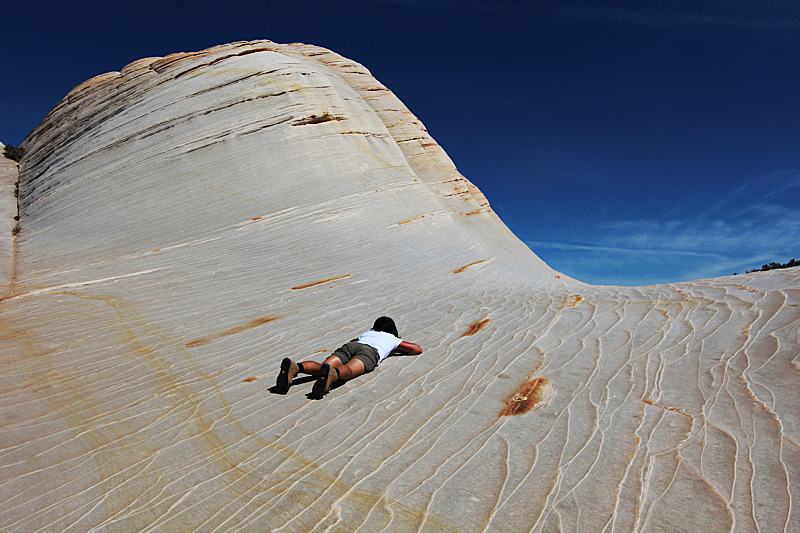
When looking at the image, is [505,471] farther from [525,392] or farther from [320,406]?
[320,406]

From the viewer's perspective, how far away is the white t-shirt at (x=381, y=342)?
14.1 ft

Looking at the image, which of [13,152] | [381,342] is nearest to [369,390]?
[381,342]

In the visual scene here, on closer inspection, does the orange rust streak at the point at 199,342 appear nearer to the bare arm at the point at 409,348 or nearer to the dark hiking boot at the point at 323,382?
the dark hiking boot at the point at 323,382

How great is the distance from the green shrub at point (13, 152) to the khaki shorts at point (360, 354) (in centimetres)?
2108

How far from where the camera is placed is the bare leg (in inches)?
153

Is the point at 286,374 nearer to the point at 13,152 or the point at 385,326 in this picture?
the point at 385,326

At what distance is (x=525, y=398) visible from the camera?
3389 mm

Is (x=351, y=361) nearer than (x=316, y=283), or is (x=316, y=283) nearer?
(x=351, y=361)

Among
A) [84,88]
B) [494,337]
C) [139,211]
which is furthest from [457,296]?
[84,88]

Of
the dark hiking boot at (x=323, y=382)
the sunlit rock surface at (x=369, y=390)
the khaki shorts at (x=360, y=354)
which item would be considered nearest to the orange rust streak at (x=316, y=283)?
the sunlit rock surface at (x=369, y=390)

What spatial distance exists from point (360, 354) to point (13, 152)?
2193 cm

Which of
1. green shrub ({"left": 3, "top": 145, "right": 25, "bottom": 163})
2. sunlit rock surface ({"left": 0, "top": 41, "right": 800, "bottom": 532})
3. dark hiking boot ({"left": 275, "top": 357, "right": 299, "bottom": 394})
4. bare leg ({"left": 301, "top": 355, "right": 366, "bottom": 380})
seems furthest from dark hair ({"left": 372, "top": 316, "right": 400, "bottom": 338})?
green shrub ({"left": 3, "top": 145, "right": 25, "bottom": 163})

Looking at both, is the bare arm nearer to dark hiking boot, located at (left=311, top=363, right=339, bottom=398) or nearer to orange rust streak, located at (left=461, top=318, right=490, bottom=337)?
orange rust streak, located at (left=461, top=318, right=490, bottom=337)

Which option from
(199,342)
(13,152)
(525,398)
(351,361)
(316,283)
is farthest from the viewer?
(13,152)
